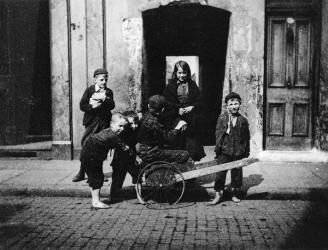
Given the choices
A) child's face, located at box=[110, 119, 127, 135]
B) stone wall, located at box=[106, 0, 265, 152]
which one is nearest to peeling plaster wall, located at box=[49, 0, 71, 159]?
stone wall, located at box=[106, 0, 265, 152]

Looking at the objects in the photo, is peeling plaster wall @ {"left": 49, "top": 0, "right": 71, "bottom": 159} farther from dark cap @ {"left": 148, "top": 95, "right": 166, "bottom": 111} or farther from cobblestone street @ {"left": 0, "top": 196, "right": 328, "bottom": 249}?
dark cap @ {"left": 148, "top": 95, "right": 166, "bottom": 111}

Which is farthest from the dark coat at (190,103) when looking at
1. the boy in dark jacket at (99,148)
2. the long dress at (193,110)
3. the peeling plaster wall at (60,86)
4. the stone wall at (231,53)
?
the peeling plaster wall at (60,86)

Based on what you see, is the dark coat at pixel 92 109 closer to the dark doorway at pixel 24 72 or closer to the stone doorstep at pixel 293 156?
the stone doorstep at pixel 293 156

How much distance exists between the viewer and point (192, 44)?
11.1m

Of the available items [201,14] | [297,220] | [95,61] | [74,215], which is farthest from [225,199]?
[201,14]

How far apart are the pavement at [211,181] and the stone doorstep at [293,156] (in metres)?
0.07

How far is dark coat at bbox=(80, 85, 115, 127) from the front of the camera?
23.3 feet

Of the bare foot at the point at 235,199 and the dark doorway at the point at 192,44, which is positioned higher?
the dark doorway at the point at 192,44

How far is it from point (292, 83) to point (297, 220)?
4185 mm

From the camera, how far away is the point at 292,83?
8.99 meters

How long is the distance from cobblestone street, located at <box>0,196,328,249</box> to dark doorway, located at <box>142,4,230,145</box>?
12.6 feet

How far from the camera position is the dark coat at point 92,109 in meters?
7.09

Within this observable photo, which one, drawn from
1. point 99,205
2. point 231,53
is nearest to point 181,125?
point 99,205

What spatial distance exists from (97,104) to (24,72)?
4.23 metres
